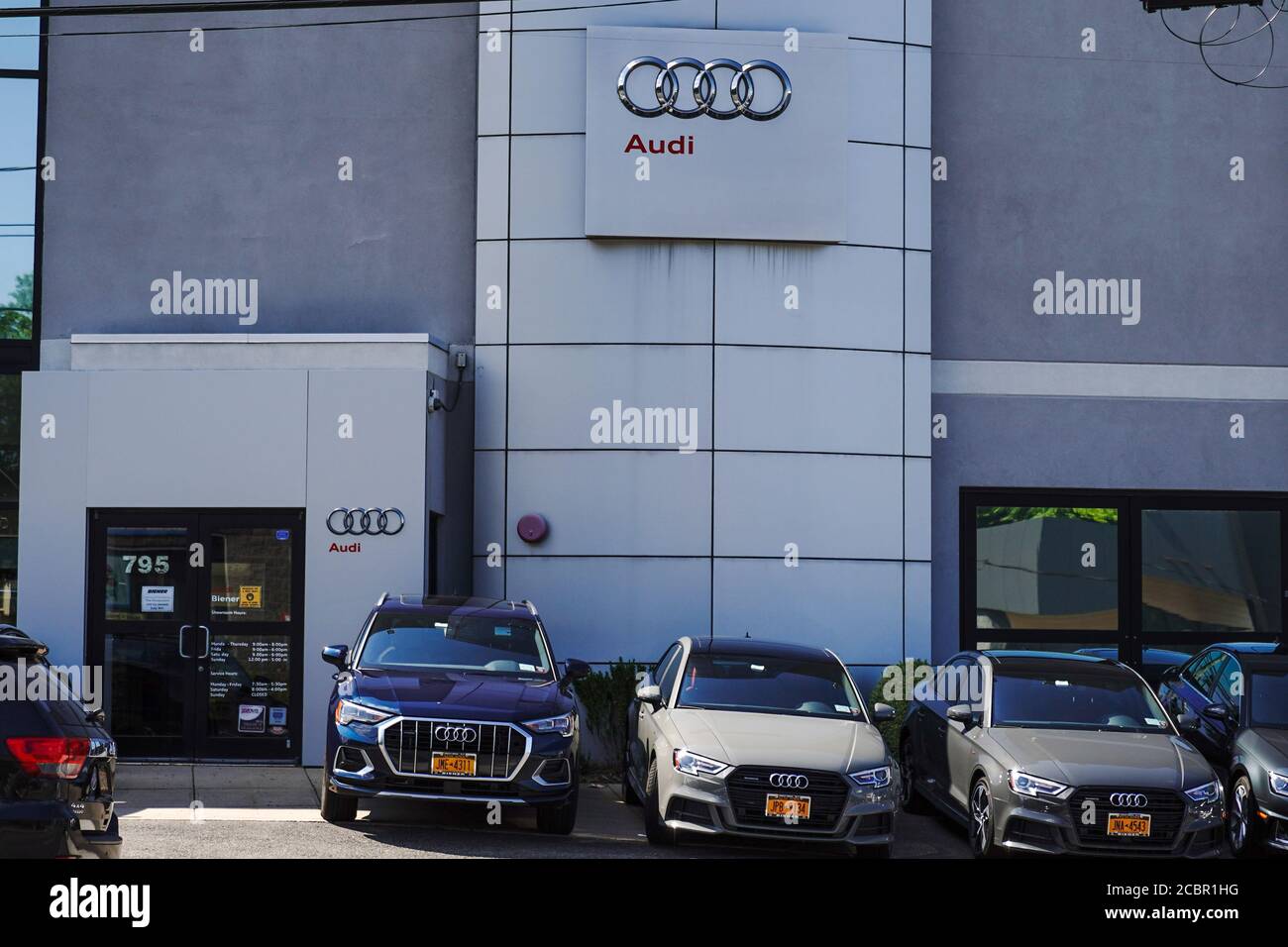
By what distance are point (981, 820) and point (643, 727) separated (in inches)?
118

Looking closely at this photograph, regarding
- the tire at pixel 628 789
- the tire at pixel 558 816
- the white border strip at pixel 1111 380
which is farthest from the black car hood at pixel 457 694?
the white border strip at pixel 1111 380

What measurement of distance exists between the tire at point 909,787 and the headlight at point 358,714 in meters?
5.04

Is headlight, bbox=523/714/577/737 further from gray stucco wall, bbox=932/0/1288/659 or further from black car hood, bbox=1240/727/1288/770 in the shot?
gray stucco wall, bbox=932/0/1288/659

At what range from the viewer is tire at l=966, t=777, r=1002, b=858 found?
11.7 meters

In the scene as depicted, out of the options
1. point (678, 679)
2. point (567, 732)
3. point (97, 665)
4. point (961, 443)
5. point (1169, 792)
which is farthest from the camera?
point (961, 443)

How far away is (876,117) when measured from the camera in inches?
720

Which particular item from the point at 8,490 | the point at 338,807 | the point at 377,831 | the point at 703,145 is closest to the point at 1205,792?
the point at 377,831

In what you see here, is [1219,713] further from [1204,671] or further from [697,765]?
[697,765]

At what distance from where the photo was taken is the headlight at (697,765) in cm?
1134

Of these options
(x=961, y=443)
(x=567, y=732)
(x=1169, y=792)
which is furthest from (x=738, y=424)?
(x=1169, y=792)

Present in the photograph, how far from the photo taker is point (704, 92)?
17859 millimetres

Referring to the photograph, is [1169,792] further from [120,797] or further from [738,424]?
[120,797]

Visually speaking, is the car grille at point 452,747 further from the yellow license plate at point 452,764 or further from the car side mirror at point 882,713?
the car side mirror at point 882,713

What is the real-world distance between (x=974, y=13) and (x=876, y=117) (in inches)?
105
